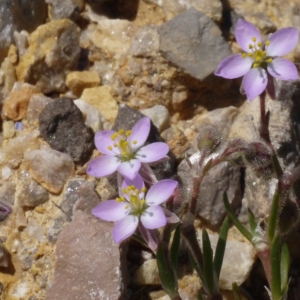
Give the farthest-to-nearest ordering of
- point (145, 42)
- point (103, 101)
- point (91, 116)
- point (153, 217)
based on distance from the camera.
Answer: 1. point (145, 42)
2. point (103, 101)
3. point (91, 116)
4. point (153, 217)

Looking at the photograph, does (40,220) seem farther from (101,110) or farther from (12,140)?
(101,110)

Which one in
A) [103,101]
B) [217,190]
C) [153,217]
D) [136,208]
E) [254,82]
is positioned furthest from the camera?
[103,101]

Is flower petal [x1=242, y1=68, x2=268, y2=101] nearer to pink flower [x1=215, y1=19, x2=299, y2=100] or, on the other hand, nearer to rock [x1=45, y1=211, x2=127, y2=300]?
pink flower [x1=215, y1=19, x2=299, y2=100]

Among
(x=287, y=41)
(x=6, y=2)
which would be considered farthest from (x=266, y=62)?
(x=6, y=2)

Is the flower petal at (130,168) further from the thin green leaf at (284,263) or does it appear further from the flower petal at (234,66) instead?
the thin green leaf at (284,263)

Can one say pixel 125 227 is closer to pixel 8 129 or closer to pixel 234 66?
pixel 234 66

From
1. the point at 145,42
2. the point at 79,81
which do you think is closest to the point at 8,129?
the point at 79,81
